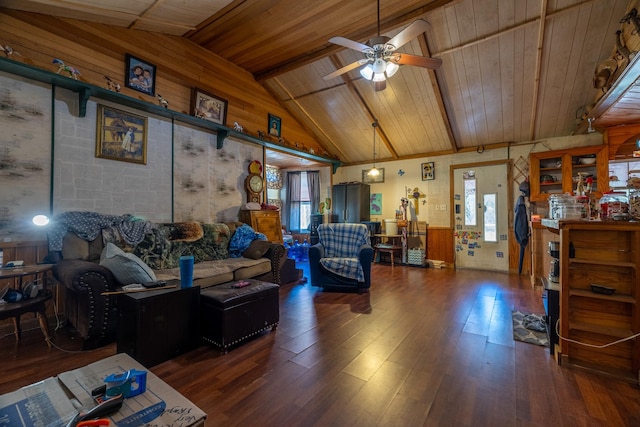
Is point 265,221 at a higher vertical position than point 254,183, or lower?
lower

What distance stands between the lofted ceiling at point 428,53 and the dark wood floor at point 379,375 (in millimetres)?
3560

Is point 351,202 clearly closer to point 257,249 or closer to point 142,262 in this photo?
point 257,249

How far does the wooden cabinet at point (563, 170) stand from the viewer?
4395mm

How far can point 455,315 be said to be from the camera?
3.03 metres

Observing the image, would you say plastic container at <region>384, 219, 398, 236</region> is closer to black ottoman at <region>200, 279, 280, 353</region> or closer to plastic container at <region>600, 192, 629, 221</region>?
plastic container at <region>600, 192, 629, 221</region>

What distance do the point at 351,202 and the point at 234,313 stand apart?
15.9 ft

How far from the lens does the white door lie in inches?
213

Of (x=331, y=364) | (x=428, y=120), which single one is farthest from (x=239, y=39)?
(x=331, y=364)

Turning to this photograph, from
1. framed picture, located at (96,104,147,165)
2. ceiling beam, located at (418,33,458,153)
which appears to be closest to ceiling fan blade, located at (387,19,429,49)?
ceiling beam, located at (418,33,458,153)

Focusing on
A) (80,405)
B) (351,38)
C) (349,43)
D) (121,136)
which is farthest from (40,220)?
(351,38)

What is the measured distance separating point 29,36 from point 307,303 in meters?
4.16

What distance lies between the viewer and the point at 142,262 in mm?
2420

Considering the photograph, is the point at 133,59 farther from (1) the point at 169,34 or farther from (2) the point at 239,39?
(2) the point at 239,39

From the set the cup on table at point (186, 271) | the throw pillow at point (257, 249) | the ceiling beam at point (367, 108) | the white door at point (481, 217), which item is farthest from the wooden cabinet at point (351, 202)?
the cup on table at point (186, 271)
